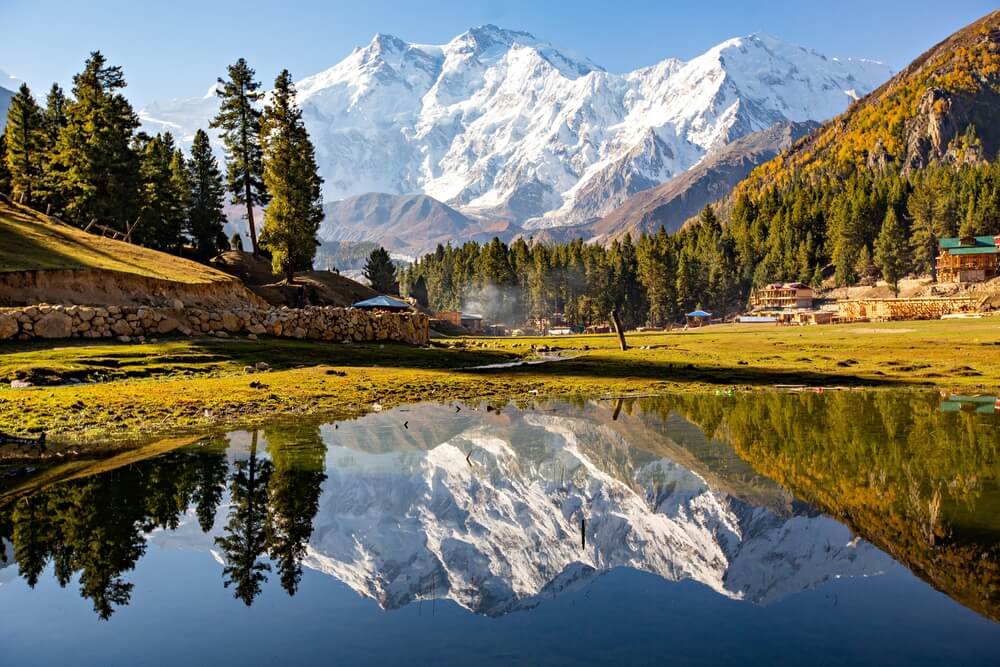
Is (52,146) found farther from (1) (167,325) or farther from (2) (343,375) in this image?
(2) (343,375)

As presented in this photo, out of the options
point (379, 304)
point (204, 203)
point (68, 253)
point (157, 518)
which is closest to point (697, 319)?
point (379, 304)

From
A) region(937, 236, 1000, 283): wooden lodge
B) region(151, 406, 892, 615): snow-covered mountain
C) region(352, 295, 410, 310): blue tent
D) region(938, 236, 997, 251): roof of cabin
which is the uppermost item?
region(938, 236, 997, 251): roof of cabin

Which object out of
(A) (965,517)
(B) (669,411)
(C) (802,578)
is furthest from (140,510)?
(B) (669,411)

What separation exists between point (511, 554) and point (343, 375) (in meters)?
26.3

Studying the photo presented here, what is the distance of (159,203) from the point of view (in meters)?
88.3

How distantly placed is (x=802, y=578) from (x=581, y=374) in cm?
3423

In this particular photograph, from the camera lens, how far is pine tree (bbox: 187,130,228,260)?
10019cm

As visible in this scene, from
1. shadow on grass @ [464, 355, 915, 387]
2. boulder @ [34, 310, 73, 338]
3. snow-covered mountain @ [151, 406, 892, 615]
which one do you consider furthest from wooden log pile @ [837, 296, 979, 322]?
boulder @ [34, 310, 73, 338]

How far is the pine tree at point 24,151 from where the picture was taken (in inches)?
3287

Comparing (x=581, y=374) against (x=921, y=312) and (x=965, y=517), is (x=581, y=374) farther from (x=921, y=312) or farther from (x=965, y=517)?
(x=921, y=312)

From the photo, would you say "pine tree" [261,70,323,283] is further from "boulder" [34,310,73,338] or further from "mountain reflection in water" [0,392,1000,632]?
"mountain reflection in water" [0,392,1000,632]

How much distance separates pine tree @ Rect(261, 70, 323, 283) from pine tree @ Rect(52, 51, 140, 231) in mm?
13748

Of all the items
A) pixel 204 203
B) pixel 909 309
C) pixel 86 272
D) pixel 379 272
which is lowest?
pixel 909 309

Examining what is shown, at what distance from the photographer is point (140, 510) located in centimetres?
1596
